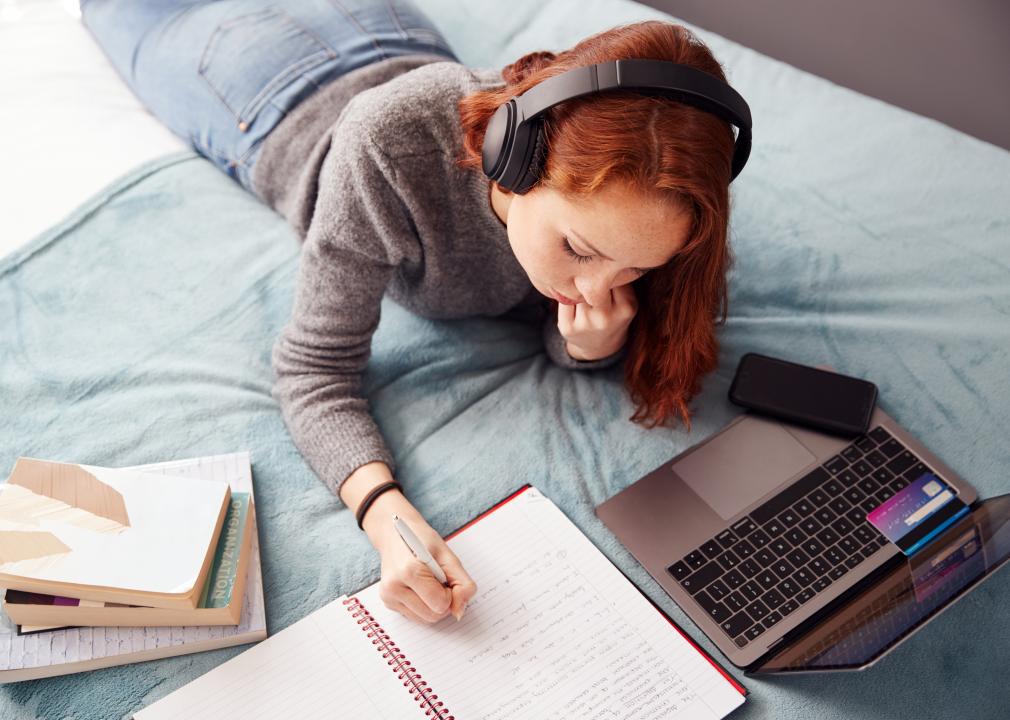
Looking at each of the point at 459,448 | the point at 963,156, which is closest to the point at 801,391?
the point at 459,448

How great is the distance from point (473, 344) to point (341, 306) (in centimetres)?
22

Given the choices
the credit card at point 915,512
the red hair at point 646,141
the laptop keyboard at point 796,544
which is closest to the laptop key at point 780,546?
the laptop keyboard at point 796,544

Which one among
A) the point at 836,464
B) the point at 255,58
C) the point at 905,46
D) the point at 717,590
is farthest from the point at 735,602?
the point at 905,46

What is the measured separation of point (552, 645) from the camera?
85 centimetres

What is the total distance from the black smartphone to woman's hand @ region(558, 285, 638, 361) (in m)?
0.18

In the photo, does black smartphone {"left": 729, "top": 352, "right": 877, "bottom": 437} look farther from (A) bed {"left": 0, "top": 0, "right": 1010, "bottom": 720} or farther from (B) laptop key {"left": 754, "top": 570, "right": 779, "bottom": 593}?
(B) laptop key {"left": 754, "top": 570, "right": 779, "bottom": 593}

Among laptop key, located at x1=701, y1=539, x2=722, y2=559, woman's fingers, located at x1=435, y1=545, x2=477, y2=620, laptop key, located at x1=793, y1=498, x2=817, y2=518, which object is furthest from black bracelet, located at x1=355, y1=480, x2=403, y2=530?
laptop key, located at x1=793, y1=498, x2=817, y2=518

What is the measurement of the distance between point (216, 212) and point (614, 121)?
0.77 meters

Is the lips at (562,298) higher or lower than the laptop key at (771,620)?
higher

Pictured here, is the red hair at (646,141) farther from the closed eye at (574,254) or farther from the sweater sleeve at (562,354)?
the sweater sleeve at (562,354)

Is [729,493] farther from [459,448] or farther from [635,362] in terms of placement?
[459,448]

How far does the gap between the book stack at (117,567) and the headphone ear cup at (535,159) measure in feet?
1.50

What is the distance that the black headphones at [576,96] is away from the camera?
2.37ft

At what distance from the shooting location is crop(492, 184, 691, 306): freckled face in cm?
76
